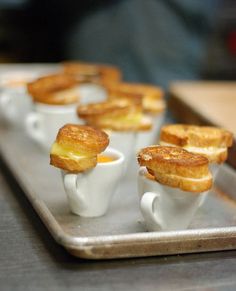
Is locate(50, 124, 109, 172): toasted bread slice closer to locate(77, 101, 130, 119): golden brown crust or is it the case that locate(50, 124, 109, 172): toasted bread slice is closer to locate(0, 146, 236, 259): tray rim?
locate(0, 146, 236, 259): tray rim

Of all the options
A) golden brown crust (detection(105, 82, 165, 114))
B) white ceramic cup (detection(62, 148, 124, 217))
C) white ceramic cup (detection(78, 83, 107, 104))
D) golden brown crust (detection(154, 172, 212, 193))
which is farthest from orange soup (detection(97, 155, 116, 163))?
white ceramic cup (detection(78, 83, 107, 104))

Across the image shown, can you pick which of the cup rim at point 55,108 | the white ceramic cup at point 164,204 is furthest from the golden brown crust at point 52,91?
the white ceramic cup at point 164,204

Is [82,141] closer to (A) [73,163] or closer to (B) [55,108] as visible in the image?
(A) [73,163]

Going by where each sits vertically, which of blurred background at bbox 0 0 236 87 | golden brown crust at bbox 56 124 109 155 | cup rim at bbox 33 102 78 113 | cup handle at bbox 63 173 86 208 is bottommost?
blurred background at bbox 0 0 236 87

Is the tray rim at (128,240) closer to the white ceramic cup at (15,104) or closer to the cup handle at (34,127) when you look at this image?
the cup handle at (34,127)

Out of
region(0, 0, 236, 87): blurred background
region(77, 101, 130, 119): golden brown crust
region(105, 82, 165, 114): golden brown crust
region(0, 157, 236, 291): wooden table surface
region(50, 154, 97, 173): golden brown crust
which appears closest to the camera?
region(0, 157, 236, 291): wooden table surface

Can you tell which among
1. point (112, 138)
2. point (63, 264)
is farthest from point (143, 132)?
point (63, 264)

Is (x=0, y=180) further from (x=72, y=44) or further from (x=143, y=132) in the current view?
(x=72, y=44)
